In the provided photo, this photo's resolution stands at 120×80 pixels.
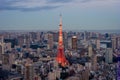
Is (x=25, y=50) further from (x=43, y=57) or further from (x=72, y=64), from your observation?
(x=72, y=64)

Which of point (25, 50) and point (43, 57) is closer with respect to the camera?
point (43, 57)

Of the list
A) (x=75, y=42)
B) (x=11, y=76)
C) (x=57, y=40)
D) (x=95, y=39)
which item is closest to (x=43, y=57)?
A: (x=57, y=40)

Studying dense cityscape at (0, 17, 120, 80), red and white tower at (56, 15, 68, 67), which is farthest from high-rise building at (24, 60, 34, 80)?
red and white tower at (56, 15, 68, 67)

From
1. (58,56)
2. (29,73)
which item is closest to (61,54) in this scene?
(58,56)

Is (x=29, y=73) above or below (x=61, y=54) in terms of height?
below

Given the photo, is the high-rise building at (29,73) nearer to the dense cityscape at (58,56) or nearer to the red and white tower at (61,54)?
the dense cityscape at (58,56)

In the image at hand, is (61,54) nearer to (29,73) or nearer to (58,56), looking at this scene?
(58,56)

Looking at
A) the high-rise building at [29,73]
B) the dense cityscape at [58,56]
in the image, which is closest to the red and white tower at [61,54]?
the dense cityscape at [58,56]

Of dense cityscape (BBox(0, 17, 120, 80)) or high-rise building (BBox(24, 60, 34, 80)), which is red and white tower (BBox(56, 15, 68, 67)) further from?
high-rise building (BBox(24, 60, 34, 80))
